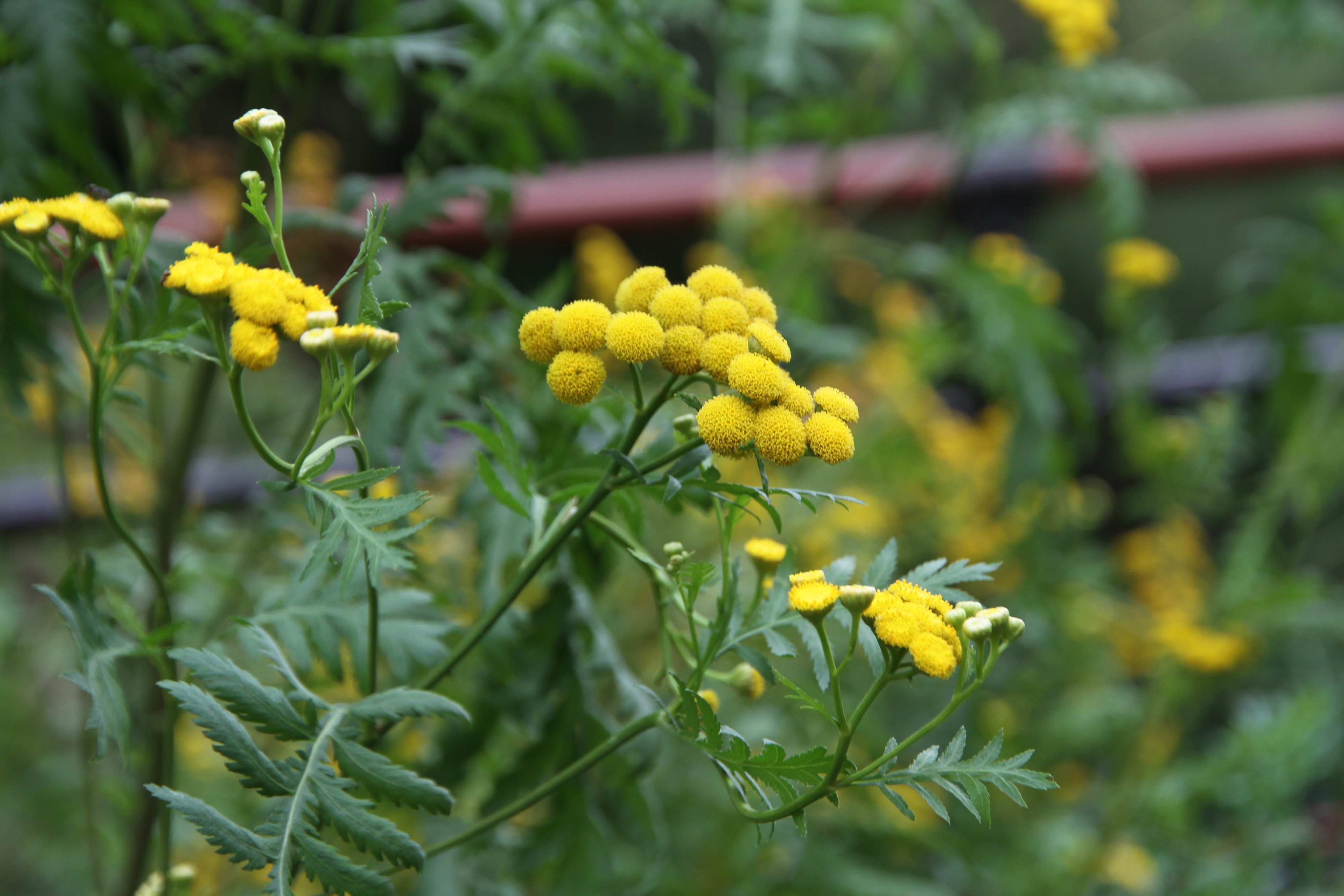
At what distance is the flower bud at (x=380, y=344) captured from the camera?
18.7 inches

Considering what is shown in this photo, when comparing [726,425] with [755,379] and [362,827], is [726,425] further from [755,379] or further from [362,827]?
[362,827]

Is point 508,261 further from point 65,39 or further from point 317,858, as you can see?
point 317,858

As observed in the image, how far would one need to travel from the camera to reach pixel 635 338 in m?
0.50

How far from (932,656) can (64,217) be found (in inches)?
18.9

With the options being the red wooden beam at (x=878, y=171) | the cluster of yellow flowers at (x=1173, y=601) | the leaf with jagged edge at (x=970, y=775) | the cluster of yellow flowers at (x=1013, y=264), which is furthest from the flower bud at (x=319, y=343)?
the red wooden beam at (x=878, y=171)

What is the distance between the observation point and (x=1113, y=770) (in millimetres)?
1677

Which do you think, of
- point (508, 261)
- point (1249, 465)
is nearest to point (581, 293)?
point (508, 261)

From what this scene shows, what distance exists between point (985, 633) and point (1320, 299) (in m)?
1.53

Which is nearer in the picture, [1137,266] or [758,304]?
[758,304]

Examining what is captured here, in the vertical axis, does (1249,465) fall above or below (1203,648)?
below

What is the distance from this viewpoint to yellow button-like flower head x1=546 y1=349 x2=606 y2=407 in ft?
1.65

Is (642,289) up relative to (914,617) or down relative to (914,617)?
up

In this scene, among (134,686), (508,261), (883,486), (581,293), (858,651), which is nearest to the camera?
(134,686)

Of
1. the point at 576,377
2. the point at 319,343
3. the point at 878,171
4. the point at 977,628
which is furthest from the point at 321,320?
the point at 878,171
